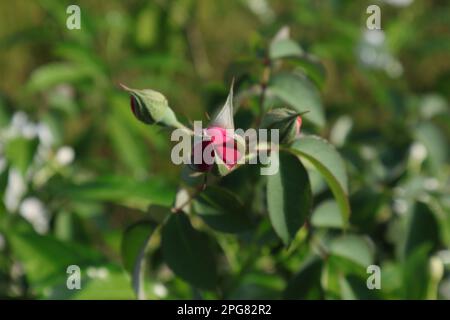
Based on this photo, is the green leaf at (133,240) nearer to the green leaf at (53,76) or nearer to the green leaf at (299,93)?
the green leaf at (299,93)

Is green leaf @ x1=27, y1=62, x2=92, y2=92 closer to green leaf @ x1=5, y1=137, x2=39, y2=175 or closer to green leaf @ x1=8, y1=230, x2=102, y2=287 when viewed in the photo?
green leaf @ x1=5, y1=137, x2=39, y2=175

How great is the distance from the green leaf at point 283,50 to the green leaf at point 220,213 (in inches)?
6.8

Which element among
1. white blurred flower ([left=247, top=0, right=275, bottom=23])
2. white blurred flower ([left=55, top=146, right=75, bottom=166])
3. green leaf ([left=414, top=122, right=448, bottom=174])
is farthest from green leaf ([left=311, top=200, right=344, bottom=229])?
white blurred flower ([left=247, top=0, right=275, bottom=23])

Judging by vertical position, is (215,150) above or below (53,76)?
below

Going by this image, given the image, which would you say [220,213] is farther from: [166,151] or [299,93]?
[166,151]

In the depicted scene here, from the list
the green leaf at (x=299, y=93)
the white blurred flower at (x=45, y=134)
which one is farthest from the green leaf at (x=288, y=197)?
the white blurred flower at (x=45, y=134)

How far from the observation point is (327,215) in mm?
753

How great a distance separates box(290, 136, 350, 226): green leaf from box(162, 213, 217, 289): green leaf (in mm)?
121

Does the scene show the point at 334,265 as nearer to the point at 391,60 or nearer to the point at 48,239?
the point at 48,239

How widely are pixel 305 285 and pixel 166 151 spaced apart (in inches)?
32.4

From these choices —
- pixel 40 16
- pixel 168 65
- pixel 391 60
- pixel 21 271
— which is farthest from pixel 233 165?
Result: pixel 40 16

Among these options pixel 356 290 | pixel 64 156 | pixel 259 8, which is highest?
pixel 259 8

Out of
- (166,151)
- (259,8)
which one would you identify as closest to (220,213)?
(166,151)

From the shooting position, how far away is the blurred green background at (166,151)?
2.57ft
